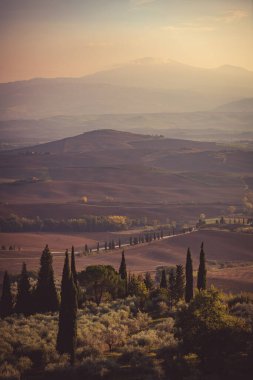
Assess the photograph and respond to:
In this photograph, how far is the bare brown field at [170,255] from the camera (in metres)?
92.3

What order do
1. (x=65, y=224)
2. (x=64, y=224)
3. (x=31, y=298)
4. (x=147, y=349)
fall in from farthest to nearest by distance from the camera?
(x=64, y=224) < (x=65, y=224) < (x=31, y=298) < (x=147, y=349)

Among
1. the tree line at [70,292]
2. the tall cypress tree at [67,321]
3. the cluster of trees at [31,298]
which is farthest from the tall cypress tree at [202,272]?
the tall cypress tree at [67,321]

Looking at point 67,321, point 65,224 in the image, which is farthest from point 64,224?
point 67,321

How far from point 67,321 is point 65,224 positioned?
355 feet

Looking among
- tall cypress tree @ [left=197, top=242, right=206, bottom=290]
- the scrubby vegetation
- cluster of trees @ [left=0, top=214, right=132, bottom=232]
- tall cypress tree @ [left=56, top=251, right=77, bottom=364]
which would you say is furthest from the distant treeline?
tall cypress tree @ [left=56, top=251, right=77, bottom=364]

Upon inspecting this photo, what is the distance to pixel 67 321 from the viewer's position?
33.6 m

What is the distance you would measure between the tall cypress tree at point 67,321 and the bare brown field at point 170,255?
158 ft

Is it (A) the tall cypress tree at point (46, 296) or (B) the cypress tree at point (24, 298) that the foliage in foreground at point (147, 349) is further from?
(A) the tall cypress tree at point (46, 296)

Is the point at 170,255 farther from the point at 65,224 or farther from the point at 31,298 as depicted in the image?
the point at 31,298

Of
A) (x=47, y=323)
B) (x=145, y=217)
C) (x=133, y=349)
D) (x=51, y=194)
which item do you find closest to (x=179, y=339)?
(x=133, y=349)

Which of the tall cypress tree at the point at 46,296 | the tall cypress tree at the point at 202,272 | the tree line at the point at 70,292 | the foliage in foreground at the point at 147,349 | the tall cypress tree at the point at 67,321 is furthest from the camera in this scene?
the tall cypress tree at the point at 202,272

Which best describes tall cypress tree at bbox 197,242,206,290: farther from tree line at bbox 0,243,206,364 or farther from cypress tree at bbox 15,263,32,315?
cypress tree at bbox 15,263,32,315

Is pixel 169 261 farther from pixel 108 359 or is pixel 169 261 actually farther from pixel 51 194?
pixel 51 194

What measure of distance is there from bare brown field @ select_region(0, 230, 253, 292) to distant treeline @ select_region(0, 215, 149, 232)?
60.4 feet
